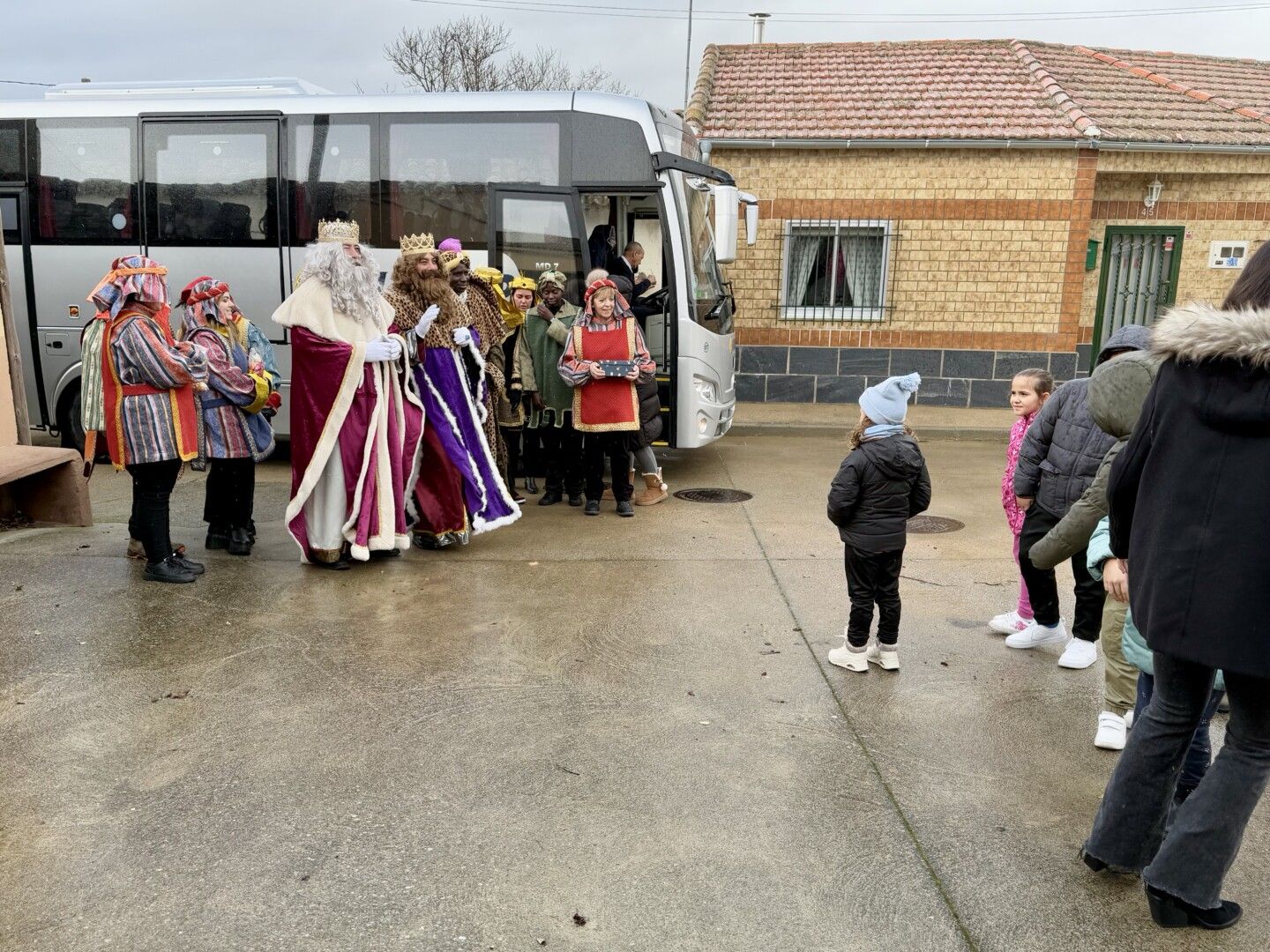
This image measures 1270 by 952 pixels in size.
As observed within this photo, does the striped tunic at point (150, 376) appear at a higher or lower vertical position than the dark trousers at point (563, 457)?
higher

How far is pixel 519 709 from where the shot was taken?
14.3 ft

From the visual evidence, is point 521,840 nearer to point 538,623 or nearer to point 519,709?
point 519,709

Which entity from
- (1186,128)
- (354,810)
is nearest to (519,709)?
(354,810)

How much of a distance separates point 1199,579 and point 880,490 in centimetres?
199

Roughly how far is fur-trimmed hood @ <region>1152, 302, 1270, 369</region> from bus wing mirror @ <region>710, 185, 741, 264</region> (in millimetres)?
6610

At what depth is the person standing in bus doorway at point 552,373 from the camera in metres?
8.08

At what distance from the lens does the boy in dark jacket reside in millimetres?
4547

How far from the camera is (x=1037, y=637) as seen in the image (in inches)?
202

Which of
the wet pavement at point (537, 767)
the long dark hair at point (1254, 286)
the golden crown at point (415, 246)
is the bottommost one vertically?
the wet pavement at point (537, 767)

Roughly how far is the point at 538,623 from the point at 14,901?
9.11 feet

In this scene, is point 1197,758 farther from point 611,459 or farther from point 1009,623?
point 611,459

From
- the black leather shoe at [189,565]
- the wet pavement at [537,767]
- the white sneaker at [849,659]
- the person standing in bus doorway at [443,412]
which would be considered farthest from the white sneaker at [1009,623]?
the black leather shoe at [189,565]

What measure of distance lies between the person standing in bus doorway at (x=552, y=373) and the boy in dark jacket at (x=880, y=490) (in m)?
→ 3.74

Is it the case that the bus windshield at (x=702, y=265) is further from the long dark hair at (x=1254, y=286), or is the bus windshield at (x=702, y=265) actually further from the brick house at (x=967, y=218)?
Result: the long dark hair at (x=1254, y=286)
